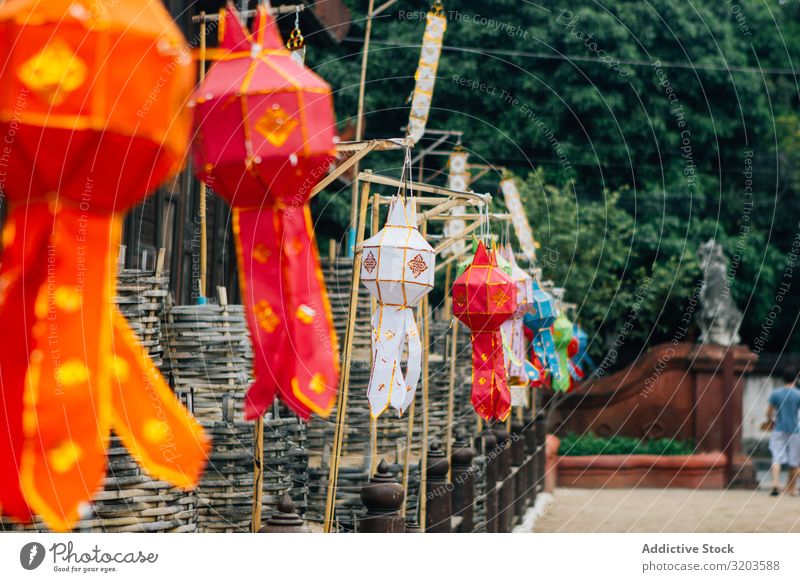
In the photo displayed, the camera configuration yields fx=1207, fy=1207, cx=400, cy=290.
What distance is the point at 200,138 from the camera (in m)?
4.36

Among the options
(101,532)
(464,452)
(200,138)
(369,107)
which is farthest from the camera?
(369,107)

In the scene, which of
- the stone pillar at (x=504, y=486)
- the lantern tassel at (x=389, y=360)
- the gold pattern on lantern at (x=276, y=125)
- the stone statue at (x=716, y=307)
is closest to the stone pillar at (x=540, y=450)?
the stone pillar at (x=504, y=486)

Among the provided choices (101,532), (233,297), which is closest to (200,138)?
(101,532)

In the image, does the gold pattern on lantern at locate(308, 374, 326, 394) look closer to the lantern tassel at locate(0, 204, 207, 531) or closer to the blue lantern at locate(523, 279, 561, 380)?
the lantern tassel at locate(0, 204, 207, 531)

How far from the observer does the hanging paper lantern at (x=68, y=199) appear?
3.23 meters

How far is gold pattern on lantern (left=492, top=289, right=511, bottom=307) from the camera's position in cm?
719

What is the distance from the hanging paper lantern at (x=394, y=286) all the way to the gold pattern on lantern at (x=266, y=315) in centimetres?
138

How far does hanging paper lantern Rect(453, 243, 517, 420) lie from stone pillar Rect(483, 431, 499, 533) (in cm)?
277

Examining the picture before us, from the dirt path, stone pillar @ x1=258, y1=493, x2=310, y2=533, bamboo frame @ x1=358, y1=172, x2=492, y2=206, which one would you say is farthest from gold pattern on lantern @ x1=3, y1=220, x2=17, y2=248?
the dirt path

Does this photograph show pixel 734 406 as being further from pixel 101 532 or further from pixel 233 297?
pixel 101 532

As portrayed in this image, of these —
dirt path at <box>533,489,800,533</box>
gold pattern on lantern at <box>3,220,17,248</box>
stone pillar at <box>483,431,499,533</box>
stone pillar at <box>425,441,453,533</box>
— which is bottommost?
dirt path at <box>533,489,800,533</box>

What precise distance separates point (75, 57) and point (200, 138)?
1.14 m

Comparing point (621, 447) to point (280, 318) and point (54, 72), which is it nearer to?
point (280, 318)

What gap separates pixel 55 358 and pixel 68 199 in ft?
1.45
